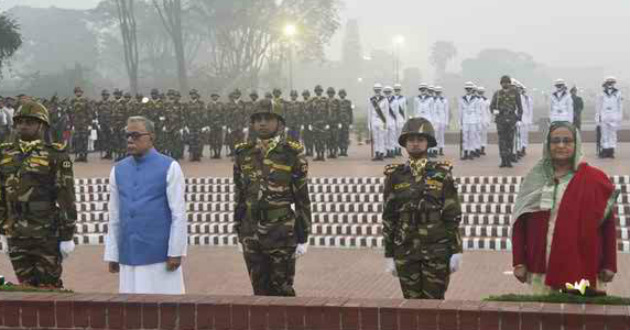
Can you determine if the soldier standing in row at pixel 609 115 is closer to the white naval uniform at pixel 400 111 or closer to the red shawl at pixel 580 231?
the white naval uniform at pixel 400 111

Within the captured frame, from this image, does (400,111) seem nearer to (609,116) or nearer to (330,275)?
(609,116)

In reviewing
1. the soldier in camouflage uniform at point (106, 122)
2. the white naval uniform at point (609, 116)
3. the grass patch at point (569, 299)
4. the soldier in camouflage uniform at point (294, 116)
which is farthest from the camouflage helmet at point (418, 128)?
the soldier in camouflage uniform at point (106, 122)

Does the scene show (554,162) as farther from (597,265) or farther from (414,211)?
(414,211)

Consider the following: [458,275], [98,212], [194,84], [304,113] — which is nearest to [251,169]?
[458,275]

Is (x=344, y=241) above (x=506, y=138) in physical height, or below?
below

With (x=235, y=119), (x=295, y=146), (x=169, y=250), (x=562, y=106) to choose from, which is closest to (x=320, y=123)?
(x=235, y=119)

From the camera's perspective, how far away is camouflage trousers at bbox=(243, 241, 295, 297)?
590cm

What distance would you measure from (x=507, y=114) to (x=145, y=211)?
11.7 metres

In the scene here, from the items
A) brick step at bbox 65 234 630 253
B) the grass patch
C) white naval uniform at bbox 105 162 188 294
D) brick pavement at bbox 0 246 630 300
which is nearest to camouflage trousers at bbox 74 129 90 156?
brick step at bbox 65 234 630 253

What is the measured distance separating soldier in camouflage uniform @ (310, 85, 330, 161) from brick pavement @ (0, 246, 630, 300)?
890 cm

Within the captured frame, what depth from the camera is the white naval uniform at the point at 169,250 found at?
5742mm

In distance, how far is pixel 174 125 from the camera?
21016 millimetres

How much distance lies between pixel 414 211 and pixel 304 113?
15.4 meters

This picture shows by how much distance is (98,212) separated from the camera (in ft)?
46.8
